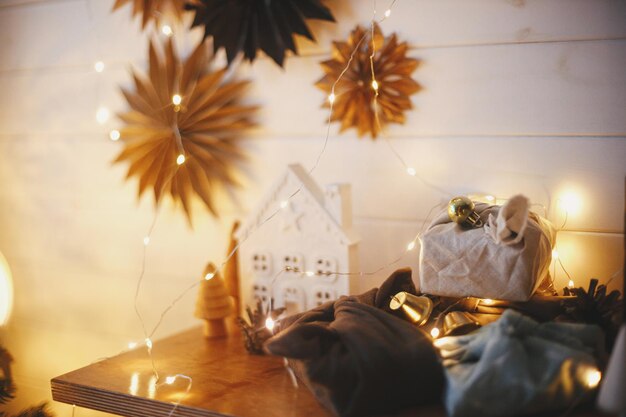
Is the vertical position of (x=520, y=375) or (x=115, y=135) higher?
(x=115, y=135)

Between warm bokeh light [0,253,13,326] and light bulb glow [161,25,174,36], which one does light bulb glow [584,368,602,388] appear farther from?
warm bokeh light [0,253,13,326]

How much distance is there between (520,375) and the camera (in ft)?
2.46

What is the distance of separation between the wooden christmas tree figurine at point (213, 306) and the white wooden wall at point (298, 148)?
9.3 inches

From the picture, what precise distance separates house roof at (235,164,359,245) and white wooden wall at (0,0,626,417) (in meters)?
0.15

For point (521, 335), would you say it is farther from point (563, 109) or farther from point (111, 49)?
point (111, 49)

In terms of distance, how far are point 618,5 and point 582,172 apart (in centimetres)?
29

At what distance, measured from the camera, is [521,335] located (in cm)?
79

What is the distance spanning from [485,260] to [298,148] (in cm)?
57

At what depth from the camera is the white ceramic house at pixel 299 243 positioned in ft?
3.80

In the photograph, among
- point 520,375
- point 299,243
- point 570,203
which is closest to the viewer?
point 520,375

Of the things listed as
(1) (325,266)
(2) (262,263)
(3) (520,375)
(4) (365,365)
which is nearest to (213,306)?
(2) (262,263)

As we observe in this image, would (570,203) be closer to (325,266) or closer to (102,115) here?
(325,266)

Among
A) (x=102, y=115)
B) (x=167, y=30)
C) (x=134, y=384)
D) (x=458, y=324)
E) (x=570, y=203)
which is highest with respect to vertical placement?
(x=167, y=30)

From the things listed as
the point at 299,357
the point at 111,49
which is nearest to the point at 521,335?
the point at 299,357
